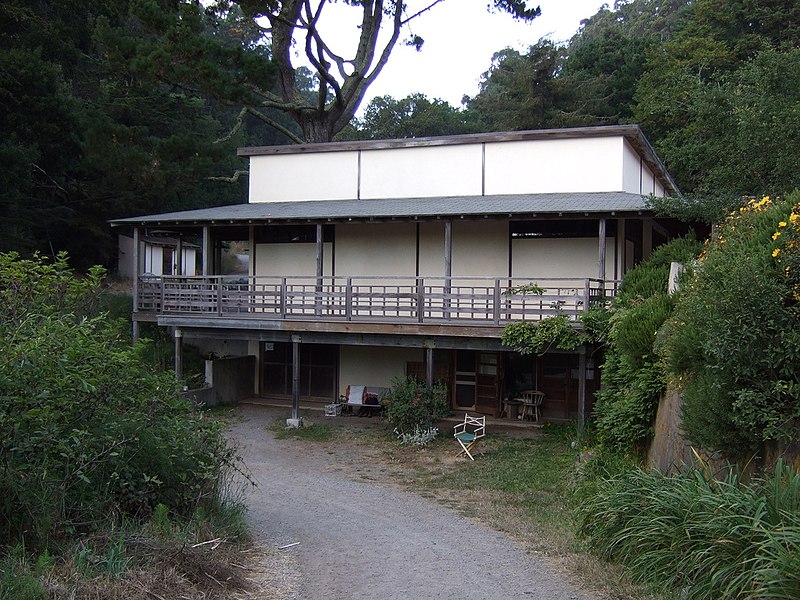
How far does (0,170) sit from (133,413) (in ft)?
61.1

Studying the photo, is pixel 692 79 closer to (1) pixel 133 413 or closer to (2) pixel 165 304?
(2) pixel 165 304

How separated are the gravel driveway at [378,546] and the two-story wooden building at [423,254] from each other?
4872mm

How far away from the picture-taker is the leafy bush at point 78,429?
6.21m

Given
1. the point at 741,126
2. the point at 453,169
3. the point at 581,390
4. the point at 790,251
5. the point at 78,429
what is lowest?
the point at 581,390

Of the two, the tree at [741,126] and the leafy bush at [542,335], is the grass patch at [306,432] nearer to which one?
the leafy bush at [542,335]

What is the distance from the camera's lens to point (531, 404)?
17.4m

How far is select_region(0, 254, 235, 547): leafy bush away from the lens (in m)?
6.21

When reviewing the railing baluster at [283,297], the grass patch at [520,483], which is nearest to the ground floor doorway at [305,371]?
the railing baluster at [283,297]

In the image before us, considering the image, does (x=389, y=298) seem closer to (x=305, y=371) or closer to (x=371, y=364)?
(x=371, y=364)

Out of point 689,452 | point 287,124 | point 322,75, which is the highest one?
point 287,124

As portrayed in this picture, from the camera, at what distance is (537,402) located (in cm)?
1744

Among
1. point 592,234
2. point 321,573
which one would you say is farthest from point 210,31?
point 321,573

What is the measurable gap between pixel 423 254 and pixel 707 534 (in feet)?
42.9

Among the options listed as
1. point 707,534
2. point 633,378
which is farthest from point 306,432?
point 707,534
